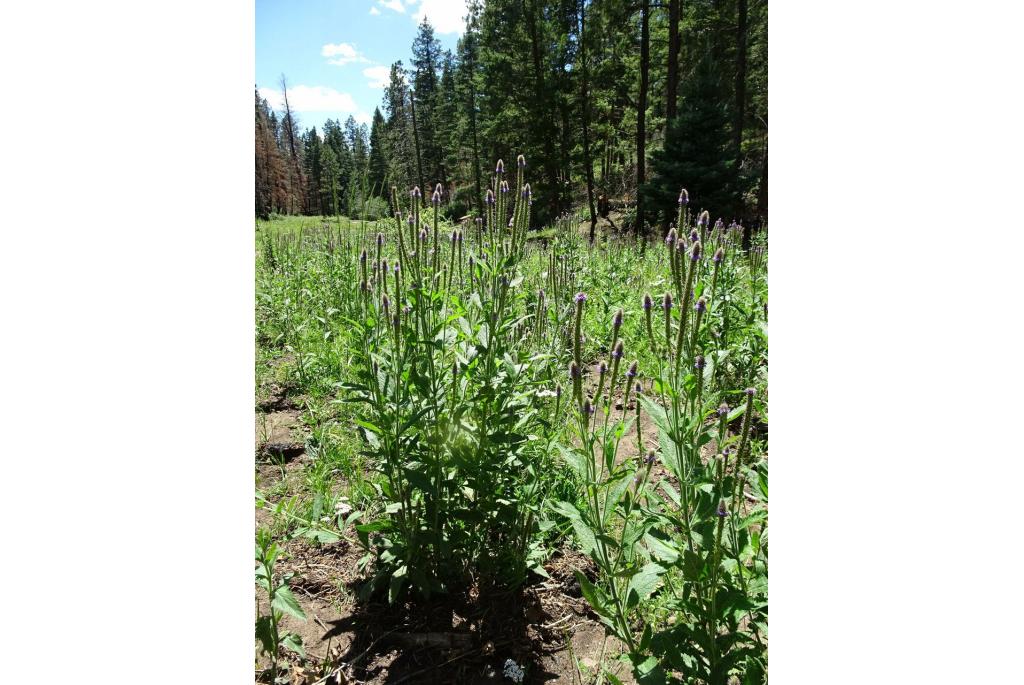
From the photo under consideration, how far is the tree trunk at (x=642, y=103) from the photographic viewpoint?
9.11 feet

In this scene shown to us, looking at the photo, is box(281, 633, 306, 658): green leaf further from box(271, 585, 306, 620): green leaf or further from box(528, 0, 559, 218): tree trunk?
box(528, 0, 559, 218): tree trunk

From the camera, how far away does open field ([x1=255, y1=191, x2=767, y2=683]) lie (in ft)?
3.15

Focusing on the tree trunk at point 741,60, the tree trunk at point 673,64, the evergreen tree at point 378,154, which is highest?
the tree trunk at point 673,64

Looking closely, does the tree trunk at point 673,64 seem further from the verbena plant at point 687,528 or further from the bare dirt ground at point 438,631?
the bare dirt ground at point 438,631

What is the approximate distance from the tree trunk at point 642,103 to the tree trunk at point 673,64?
0.14m

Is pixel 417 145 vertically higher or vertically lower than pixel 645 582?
higher

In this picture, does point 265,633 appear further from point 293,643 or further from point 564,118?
point 564,118

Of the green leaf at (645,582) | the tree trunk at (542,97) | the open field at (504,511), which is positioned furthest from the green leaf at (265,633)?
the tree trunk at (542,97)

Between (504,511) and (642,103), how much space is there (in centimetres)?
283

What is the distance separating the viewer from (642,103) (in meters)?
3.31

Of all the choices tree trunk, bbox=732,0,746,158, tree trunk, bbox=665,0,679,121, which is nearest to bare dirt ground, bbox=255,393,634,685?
tree trunk, bbox=732,0,746,158

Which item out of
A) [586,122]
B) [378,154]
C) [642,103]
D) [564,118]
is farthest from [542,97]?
[378,154]

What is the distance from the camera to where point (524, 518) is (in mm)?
1575
